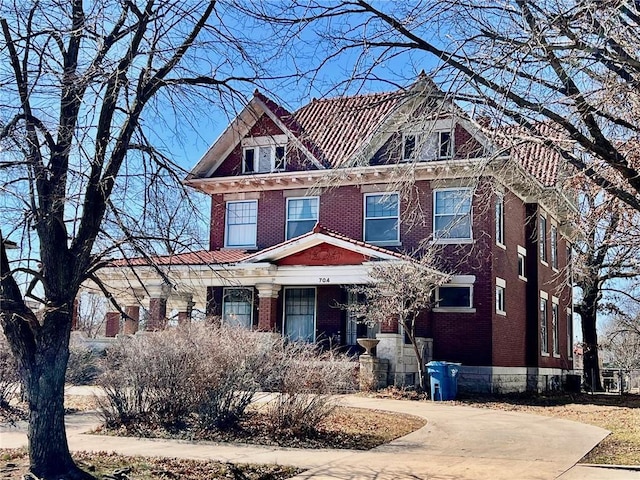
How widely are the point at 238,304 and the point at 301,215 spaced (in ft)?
12.9

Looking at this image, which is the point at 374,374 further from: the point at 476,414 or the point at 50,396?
the point at 50,396

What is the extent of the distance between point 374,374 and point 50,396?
13604 mm

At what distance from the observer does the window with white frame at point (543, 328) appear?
28.1m

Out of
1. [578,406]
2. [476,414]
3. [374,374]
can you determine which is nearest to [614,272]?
[578,406]

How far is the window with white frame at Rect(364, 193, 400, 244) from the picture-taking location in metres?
24.4

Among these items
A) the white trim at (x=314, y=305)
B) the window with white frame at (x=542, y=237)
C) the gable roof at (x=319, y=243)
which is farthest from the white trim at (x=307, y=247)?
the window with white frame at (x=542, y=237)

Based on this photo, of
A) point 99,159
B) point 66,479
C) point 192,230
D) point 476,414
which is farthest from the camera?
point 476,414

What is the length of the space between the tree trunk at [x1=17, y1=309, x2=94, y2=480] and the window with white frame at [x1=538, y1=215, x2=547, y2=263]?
22.5 meters

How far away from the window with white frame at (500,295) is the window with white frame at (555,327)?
21.2ft

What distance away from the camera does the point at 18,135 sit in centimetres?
839

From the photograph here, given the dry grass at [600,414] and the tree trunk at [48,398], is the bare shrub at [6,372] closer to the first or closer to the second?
the tree trunk at [48,398]

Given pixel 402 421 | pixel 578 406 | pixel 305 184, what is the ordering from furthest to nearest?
pixel 305 184, pixel 578 406, pixel 402 421

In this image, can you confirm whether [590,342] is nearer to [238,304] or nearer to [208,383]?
[238,304]

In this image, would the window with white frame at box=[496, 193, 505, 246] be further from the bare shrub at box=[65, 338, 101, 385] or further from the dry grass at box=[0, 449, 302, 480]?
the dry grass at box=[0, 449, 302, 480]
